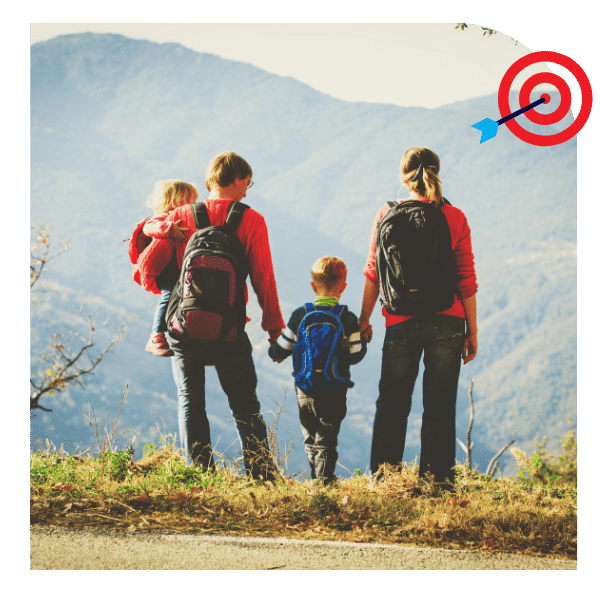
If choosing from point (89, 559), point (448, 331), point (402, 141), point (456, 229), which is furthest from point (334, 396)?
point (402, 141)

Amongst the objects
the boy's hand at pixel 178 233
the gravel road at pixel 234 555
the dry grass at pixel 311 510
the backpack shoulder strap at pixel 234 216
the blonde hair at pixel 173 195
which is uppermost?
the blonde hair at pixel 173 195

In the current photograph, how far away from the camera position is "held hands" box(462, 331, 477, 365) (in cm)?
374

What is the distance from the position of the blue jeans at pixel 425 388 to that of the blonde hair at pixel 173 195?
154 cm

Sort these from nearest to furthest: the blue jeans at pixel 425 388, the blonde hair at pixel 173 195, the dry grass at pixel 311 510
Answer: the dry grass at pixel 311 510
the blue jeans at pixel 425 388
the blonde hair at pixel 173 195

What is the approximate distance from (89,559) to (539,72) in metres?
3.74

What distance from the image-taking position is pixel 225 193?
3764 mm

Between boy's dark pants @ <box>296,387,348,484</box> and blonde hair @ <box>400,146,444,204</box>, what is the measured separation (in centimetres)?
129

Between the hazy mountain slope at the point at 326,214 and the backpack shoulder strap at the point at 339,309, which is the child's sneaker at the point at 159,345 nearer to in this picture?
the backpack shoulder strap at the point at 339,309

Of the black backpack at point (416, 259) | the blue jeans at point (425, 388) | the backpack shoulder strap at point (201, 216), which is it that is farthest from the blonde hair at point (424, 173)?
the backpack shoulder strap at point (201, 216)

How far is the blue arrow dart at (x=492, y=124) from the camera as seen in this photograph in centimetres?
369

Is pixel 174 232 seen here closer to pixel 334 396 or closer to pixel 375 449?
pixel 334 396

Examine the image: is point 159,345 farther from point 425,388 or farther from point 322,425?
point 425,388

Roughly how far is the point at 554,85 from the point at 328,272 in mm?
1784

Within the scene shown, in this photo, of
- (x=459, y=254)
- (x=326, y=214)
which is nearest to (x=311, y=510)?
(x=459, y=254)
